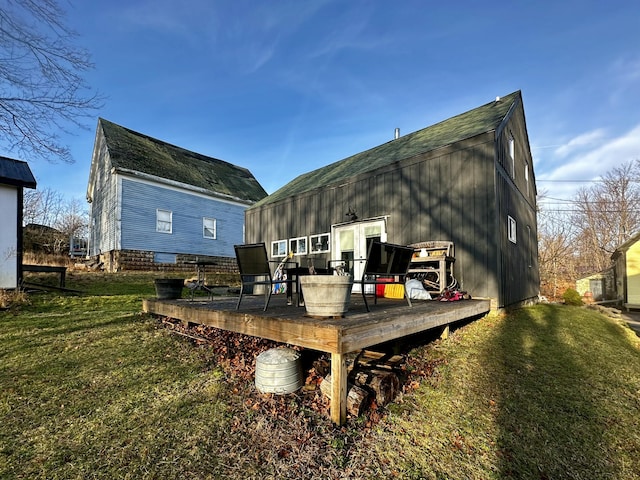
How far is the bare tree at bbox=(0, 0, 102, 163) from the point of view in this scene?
5844 mm

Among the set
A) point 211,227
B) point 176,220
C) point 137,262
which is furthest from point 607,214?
point 137,262

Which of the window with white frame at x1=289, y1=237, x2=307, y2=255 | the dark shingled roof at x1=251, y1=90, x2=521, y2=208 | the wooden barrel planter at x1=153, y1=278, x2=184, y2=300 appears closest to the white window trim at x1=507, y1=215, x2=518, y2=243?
the dark shingled roof at x1=251, y1=90, x2=521, y2=208

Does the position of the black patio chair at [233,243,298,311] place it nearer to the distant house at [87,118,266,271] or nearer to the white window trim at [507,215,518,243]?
the white window trim at [507,215,518,243]

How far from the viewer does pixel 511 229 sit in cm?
668

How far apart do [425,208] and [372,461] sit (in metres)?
5.02

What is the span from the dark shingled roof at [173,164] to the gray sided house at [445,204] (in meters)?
7.34

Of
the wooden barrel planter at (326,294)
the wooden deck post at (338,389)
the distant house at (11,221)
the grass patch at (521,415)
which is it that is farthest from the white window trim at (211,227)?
the wooden deck post at (338,389)

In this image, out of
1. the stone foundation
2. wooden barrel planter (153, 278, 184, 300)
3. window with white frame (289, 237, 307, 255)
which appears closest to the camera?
wooden barrel planter (153, 278, 184, 300)

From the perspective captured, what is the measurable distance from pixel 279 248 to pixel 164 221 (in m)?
7.13

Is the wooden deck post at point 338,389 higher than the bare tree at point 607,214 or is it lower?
lower

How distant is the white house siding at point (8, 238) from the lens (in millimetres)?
6297

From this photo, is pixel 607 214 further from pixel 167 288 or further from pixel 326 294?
pixel 167 288

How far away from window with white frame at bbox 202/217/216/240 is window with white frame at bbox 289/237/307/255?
7.60 metres

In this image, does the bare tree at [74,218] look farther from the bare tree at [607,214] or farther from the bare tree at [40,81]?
the bare tree at [607,214]
